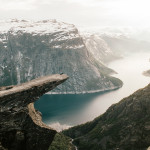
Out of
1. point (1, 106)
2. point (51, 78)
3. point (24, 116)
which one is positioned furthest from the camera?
point (51, 78)

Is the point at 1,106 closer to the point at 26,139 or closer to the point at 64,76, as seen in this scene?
the point at 26,139

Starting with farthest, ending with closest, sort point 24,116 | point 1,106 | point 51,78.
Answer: point 51,78
point 24,116
point 1,106

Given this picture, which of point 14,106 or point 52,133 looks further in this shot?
point 52,133

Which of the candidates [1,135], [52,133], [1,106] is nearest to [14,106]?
[1,106]

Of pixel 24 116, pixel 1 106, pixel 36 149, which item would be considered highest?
pixel 1 106

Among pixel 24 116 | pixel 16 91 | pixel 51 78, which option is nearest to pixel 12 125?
pixel 24 116

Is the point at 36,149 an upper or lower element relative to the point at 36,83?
lower
